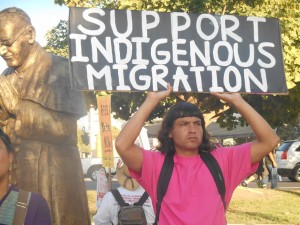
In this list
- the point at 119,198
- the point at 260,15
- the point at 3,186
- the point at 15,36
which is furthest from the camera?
the point at 260,15

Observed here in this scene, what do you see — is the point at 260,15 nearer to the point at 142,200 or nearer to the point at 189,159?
the point at 142,200

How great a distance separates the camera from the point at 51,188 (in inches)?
138

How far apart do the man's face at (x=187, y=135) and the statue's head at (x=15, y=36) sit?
128 centimetres

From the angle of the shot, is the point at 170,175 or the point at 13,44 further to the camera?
A: the point at 13,44

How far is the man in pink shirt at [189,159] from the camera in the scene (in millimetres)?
2635

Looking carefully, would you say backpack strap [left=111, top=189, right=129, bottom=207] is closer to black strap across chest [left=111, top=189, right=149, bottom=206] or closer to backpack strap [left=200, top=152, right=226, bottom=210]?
black strap across chest [left=111, top=189, right=149, bottom=206]

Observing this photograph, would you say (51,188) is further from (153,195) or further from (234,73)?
(234,73)

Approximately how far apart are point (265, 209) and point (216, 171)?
8.99 meters

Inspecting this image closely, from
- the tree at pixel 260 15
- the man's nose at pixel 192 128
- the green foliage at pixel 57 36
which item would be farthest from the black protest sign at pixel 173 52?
the green foliage at pixel 57 36

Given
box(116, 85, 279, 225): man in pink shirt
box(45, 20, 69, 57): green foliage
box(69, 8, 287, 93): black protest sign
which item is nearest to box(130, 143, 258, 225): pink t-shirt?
box(116, 85, 279, 225): man in pink shirt

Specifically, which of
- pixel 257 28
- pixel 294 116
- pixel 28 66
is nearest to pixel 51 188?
pixel 28 66

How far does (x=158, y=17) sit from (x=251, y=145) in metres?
1.05

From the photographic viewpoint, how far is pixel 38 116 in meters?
3.46

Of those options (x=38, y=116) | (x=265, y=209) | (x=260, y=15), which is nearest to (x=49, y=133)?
(x=38, y=116)
